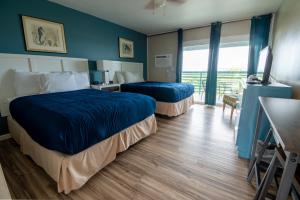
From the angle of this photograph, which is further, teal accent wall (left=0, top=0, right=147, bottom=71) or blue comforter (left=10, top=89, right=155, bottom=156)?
teal accent wall (left=0, top=0, right=147, bottom=71)

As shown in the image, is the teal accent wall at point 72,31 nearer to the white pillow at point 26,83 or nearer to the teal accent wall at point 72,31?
the teal accent wall at point 72,31

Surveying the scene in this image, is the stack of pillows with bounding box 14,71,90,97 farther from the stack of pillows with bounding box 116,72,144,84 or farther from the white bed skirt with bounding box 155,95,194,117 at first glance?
the white bed skirt with bounding box 155,95,194,117

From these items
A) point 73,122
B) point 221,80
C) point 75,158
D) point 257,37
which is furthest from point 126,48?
point 75,158

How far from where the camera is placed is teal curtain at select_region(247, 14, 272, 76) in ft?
11.7

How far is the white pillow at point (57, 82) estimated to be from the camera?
8.32ft

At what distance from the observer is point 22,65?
2.58m

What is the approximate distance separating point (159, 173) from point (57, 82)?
7.66 ft

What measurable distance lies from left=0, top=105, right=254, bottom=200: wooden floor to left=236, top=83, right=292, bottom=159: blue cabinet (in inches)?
8.8

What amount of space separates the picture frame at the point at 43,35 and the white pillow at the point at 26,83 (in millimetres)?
538

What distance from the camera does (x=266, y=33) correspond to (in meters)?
3.57

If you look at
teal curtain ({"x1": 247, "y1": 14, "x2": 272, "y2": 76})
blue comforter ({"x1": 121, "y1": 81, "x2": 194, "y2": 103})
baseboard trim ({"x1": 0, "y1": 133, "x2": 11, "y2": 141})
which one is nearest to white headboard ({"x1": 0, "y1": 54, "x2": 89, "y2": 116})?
baseboard trim ({"x1": 0, "y1": 133, "x2": 11, "y2": 141})

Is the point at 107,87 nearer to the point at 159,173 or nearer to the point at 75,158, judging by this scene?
the point at 75,158

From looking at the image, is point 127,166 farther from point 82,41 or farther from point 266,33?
point 266,33

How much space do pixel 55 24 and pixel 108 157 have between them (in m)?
2.90
